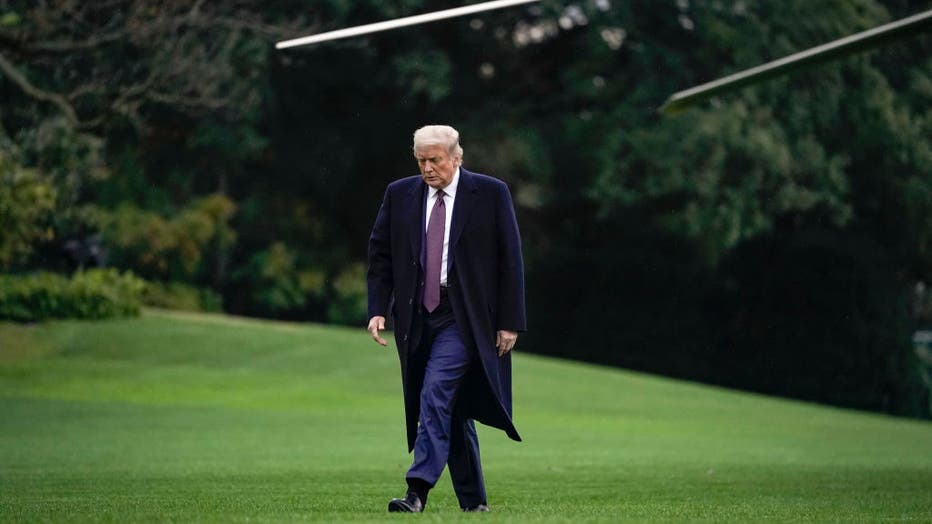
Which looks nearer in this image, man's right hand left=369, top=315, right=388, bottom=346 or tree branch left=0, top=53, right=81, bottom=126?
man's right hand left=369, top=315, right=388, bottom=346

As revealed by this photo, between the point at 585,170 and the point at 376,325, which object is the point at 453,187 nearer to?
the point at 376,325

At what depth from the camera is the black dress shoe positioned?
309 inches

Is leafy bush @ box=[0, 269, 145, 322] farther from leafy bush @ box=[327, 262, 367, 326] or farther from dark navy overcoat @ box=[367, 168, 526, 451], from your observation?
dark navy overcoat @ box=[367, 168, 526, 451]

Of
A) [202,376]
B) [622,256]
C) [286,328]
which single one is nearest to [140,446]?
[202,376]

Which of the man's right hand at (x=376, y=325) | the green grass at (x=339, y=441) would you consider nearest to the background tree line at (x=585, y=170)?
the green grass at (x=339, y=441)

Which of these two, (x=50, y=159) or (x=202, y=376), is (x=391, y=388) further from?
(x=50, y=159)

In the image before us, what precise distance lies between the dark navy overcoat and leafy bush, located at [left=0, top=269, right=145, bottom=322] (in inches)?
868

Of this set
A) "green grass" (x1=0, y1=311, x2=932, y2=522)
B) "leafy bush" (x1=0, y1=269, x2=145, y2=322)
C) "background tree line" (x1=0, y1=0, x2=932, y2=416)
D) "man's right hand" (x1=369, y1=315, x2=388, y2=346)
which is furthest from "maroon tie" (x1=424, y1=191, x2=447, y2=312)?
"leafy bush" (x1=0, y1=269, x2=145, y2=322)

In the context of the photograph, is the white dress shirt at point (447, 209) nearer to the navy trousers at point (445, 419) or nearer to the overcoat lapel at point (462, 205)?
the overcoat lapel at point (462, 205)

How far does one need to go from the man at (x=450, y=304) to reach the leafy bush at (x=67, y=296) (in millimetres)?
22082

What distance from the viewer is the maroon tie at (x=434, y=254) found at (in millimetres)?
7988

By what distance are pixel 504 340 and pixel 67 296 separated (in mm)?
22658

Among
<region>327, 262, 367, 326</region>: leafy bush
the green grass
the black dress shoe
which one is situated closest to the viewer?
the black dress shoe

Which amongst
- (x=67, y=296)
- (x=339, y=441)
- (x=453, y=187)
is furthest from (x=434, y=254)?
(x=67, y=296)
